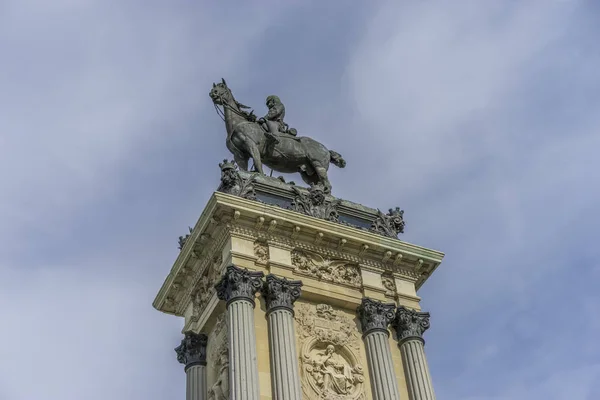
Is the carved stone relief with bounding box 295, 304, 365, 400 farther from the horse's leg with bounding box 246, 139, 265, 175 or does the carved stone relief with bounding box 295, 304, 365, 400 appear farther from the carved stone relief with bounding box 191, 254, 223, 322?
the horse's leg with bounding box 246, 139, 265, 175

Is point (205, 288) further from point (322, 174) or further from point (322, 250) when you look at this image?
point (322, 174)

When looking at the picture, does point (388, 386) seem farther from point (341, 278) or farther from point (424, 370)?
point (341, 278)

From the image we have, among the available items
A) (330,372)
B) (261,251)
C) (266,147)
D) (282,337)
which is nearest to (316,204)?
(261,251)

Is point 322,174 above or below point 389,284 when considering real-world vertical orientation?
above

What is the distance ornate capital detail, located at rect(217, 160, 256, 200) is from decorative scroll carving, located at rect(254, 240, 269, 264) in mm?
1411

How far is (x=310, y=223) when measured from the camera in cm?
2523

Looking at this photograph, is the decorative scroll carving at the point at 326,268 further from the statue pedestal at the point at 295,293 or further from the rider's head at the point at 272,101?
the rider's head at the point at 272,101

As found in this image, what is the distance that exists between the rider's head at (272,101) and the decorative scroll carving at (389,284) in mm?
7608

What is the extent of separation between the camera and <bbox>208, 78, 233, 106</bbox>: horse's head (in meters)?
29.6

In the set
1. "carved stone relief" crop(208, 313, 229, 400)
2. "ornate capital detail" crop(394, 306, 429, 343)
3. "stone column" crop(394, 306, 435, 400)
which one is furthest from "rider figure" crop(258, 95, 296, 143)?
"stone column" crop(394, 306, 435, 400)

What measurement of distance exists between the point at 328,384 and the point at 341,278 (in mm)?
3360

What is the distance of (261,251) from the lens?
24.6m

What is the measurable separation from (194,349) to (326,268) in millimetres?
4280

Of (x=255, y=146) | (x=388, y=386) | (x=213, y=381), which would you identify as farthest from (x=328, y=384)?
(x=255, y=146)
